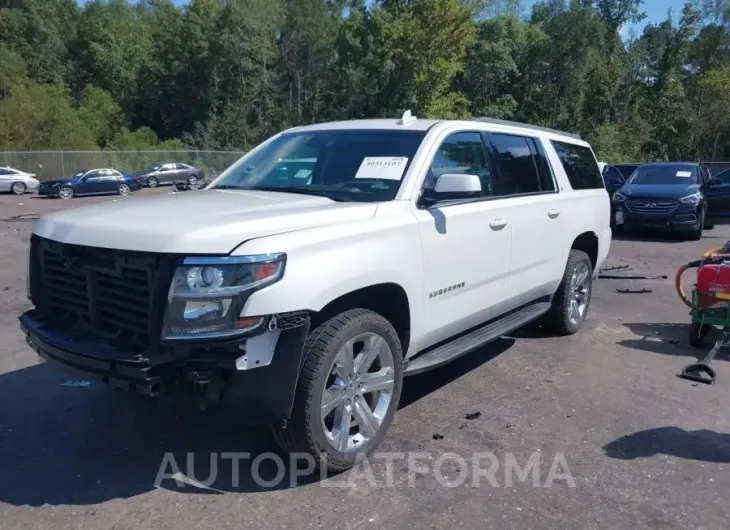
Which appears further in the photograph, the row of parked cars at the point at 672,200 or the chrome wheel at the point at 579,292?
the row of parked cars at the point at 672,200

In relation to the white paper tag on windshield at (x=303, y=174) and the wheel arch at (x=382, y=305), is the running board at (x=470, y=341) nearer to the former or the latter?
the wheel arch at (x=382, y=305)

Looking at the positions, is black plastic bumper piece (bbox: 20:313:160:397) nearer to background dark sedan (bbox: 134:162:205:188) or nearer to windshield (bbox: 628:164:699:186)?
windshield (bbox: 628:164:699:186)

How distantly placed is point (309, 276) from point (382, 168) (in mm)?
1304

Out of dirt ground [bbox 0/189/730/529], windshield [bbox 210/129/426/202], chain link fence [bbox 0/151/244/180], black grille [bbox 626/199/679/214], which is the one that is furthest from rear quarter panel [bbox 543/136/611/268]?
chain link fence [bbox 0/151/244/180]

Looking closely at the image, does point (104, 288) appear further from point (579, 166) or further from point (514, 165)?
point (579, 166)

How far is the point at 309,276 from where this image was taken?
342cm

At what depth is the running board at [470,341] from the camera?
435cm

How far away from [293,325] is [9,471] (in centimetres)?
187

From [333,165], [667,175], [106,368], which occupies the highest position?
[333,165]

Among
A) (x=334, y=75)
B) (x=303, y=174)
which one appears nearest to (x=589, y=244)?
(x=303, y=174)

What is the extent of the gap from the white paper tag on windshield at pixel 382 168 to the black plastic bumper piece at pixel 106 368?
1.94m

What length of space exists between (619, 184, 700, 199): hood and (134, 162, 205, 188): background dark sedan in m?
28.8

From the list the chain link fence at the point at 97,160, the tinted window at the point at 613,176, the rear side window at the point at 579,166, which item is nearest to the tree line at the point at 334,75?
the chain link fence at the point at 97,160

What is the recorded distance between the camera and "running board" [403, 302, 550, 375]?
4.35 metres
